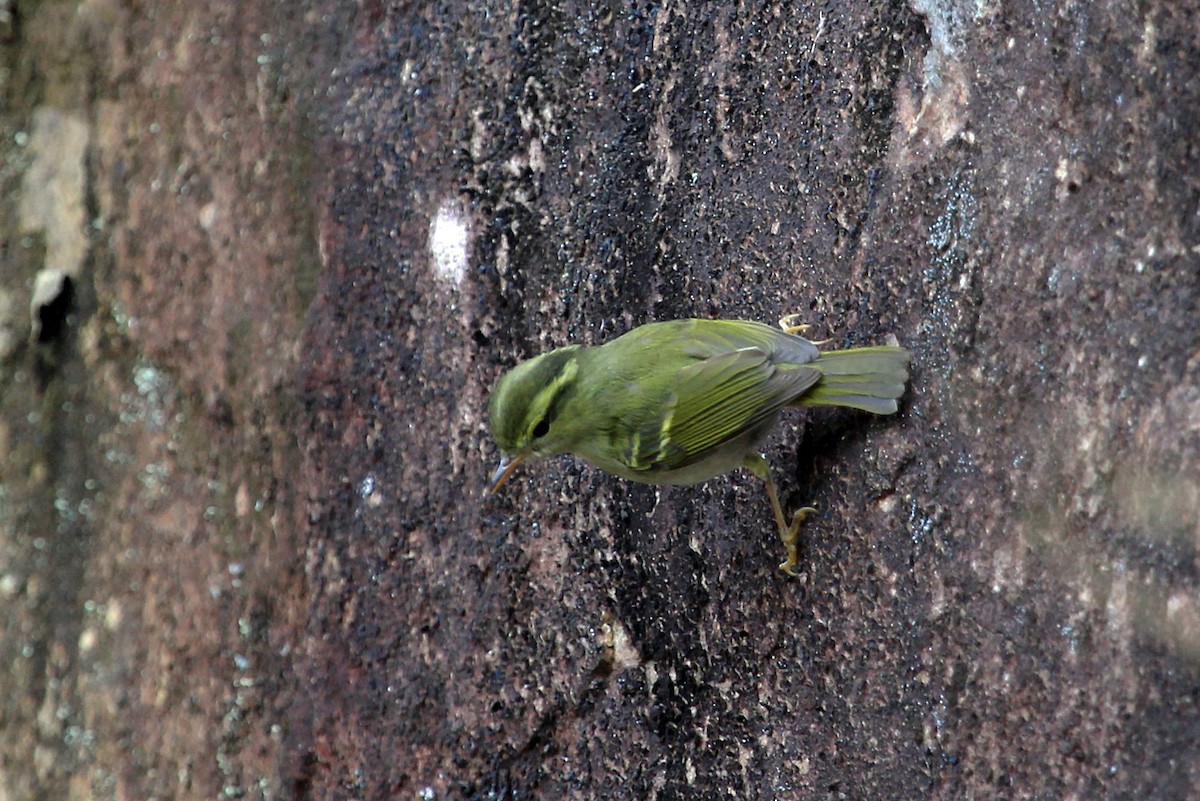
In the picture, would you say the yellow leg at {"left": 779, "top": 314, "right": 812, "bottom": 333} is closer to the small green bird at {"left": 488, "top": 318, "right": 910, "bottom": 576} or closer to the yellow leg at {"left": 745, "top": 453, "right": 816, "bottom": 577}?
the small green bird at {"left": 488, "top": 318, "right": 910, "bottom": 576}

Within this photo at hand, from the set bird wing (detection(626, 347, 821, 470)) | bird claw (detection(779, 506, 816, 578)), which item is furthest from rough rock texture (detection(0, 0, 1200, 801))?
bird wing (detection(626, 347, 821, 470))

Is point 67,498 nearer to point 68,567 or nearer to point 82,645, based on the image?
point 68,567

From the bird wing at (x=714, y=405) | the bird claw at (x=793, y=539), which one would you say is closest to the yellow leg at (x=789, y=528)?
the bird claw at (x=793, y=539)

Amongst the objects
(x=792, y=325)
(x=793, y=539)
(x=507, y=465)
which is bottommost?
(x=507, y=465)

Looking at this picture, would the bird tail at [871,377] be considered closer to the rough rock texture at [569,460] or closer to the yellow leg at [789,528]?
the rough rock texture at [569,460]

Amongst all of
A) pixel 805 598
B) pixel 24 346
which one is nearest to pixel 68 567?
pixel 24 346

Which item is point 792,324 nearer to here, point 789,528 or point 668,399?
point 668,399

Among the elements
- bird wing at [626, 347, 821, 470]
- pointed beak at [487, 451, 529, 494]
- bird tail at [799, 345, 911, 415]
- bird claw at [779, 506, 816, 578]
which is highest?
bird tail at [799, 345, 911, 415]

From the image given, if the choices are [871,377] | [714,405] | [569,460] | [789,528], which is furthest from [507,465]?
[871,377]
